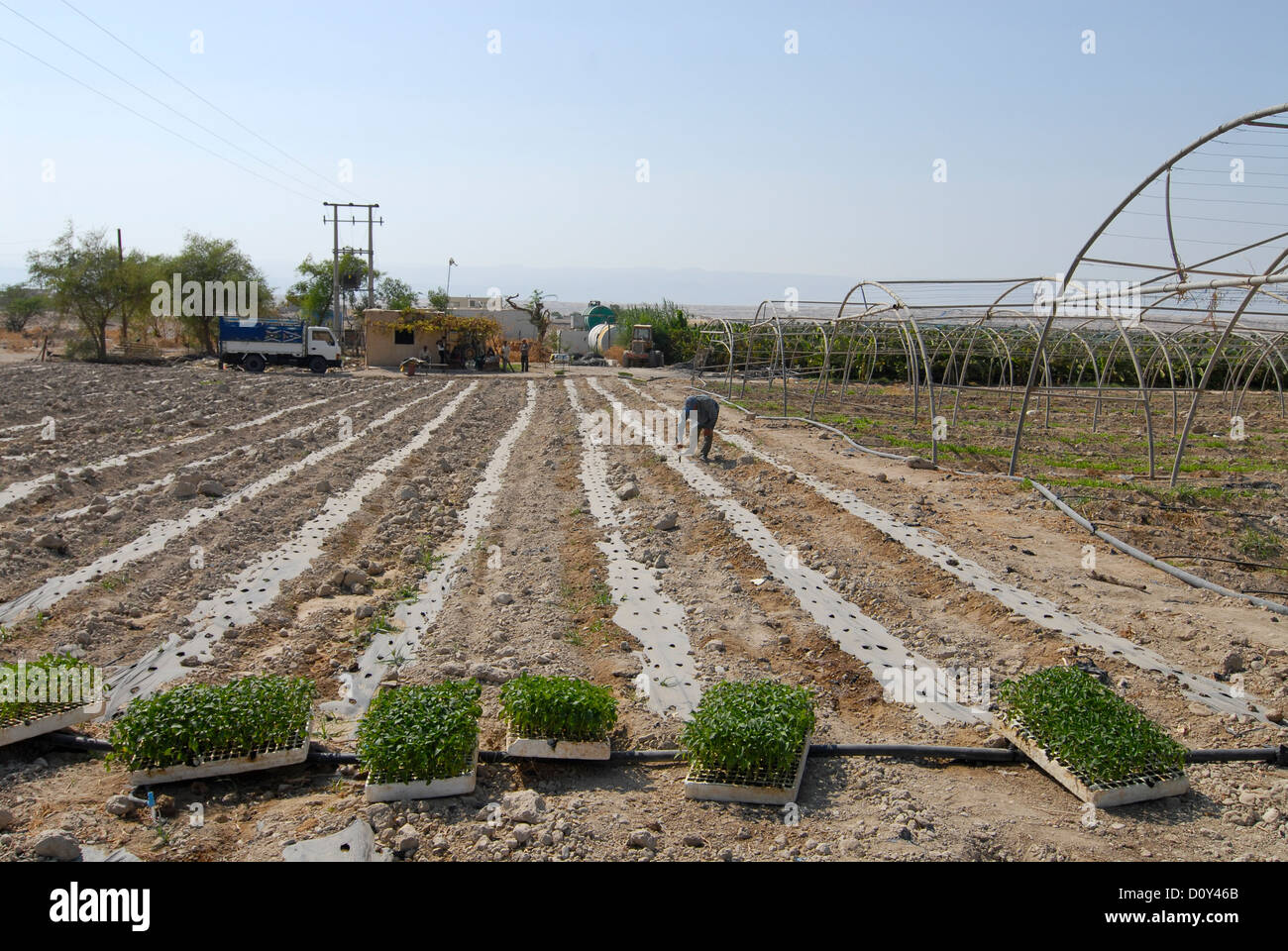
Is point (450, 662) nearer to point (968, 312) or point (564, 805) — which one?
point (564, 805)

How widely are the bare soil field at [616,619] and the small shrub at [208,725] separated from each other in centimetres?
17

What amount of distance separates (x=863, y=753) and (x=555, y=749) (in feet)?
5.06

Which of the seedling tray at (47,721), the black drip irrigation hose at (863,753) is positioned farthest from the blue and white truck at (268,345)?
the black drip irrigation hose at (863,753)

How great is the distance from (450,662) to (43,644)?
2614 millimetres

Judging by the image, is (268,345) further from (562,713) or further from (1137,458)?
(562,713)

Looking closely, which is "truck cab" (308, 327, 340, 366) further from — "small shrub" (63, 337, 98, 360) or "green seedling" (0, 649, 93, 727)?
"green seedling" (0, 649, 93, 727)

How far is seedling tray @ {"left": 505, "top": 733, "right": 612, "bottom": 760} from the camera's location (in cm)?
425

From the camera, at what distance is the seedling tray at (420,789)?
3.85m

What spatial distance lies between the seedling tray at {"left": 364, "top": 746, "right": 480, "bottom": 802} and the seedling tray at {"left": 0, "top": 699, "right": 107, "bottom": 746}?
169 centimetres

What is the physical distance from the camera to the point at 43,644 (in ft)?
18.5

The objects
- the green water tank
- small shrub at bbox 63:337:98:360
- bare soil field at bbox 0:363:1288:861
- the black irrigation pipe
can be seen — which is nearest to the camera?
bare soil field at bbox 0:363:1288:861

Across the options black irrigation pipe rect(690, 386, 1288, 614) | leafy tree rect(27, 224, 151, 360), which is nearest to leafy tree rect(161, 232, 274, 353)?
leafy tree rect(27, 224, 151, 360)

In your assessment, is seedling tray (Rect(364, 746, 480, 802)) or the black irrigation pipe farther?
the black irrigation pipe
